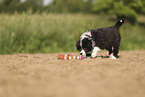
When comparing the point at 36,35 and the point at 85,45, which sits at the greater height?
the point at 36,35

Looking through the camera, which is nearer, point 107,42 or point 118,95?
point 118,95

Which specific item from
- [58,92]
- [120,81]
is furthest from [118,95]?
[58,92]

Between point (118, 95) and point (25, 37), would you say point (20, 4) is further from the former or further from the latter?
point (118, 95)

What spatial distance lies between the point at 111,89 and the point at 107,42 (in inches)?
101

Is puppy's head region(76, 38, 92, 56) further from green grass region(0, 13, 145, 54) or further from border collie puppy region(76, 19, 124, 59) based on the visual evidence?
green grass region(0, 13, 145, 54)

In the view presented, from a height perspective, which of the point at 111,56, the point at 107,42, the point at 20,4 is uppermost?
the point at 20,4

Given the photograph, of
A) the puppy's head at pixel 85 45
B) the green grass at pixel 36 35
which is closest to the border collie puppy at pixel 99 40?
the puppy's head at pixel 85 45

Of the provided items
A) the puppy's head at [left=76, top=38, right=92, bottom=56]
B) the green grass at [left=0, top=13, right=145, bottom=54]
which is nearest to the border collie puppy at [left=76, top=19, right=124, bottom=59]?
the puppy's head at [left=76, top=38, right=92, bottom=56]

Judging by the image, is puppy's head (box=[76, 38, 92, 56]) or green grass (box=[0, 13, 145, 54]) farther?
green grass (box=[0, 13, 145, 54])

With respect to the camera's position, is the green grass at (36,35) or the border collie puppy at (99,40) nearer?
the border collie puppy at (99,40)

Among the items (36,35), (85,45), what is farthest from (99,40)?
(36,35)

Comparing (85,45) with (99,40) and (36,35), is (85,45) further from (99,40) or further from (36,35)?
(36,35)

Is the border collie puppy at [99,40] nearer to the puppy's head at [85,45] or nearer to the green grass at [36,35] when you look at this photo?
the puppy's head at [85,45]

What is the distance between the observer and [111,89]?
258cm
